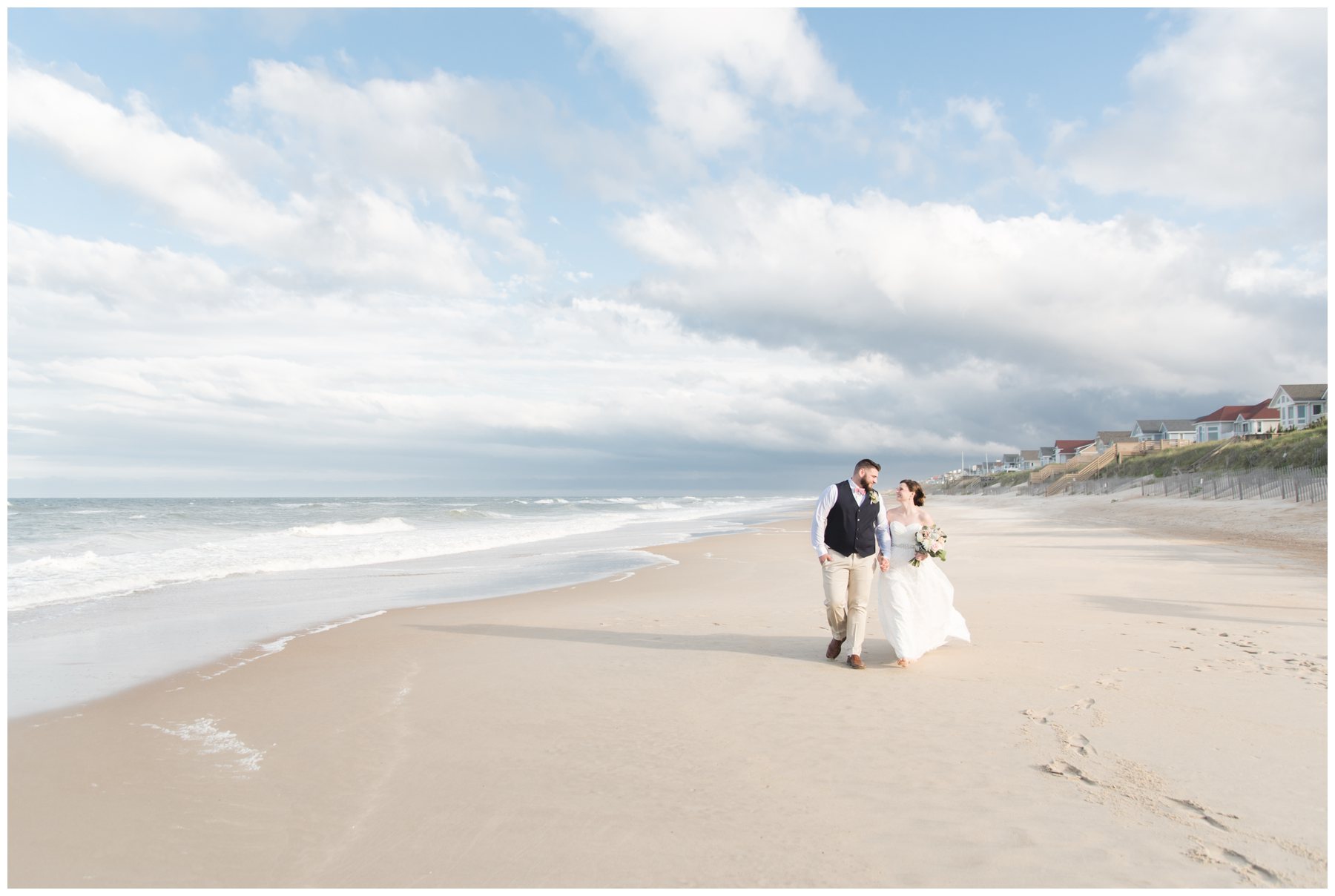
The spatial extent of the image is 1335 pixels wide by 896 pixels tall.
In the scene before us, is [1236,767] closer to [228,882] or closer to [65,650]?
[228,882]

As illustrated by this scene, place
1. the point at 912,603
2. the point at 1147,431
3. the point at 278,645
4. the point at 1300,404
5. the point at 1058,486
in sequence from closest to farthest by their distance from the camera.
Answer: the point at 912,603 → the point at 278,645 → the point at 1300,404 → the point at 1058,486 → the point at 1147,431

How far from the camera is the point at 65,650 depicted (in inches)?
346

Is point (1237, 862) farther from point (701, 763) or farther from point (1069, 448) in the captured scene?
point (1069, 448)

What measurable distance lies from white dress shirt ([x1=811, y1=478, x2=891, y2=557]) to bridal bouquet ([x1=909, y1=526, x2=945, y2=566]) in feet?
0.96

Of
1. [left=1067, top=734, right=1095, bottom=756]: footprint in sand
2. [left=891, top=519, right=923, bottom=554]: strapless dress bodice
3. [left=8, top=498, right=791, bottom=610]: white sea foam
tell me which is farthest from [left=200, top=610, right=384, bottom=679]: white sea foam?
[left=1067, top=734, right=1095, bottom=756]: footprint in sand

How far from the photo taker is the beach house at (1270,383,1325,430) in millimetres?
69787

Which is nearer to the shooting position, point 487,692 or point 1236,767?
point 1236,767

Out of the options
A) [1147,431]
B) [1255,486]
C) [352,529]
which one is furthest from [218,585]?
[1147,431]

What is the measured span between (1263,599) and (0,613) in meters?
17.5

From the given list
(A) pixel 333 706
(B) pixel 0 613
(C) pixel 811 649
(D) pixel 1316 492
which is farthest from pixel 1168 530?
(B) pixel 0 613

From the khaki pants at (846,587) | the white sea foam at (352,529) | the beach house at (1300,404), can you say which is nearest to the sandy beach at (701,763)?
the khaki pants at (846,587)

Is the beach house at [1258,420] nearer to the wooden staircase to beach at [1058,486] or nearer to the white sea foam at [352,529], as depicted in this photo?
the wooden staircase to beach at [1058,486]

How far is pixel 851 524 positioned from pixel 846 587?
0.62m

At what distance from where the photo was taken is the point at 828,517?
7672 mm
